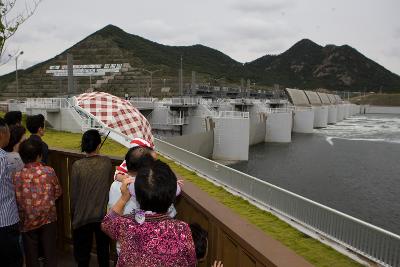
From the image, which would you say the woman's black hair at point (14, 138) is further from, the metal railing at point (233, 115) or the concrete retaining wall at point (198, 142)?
the metal railing at point (233, 115)

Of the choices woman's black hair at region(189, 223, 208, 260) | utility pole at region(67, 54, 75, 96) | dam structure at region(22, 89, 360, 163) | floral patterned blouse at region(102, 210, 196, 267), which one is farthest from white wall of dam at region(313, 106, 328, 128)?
floral patterned blouse at region(102, 210, 196, 267)

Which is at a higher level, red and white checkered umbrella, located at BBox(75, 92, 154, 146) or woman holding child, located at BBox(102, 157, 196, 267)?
red and white checkered umbrella, located at BBox(75, 92, 154, 146)

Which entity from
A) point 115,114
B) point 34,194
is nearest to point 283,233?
point 115,114

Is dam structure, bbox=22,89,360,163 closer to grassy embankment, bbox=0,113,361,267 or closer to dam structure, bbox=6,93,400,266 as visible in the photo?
dam structure, bbox=6,93,400,266

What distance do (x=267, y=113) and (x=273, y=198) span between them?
50.4 meters

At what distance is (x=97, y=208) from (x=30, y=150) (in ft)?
3.50

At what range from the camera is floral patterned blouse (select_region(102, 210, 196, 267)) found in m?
2.48

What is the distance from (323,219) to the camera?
1039 cm

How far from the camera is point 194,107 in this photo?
48156 millimetres

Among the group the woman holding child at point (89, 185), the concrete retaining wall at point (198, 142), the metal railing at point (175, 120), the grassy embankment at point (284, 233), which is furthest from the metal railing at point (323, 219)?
the metal railing at point (175, 120)

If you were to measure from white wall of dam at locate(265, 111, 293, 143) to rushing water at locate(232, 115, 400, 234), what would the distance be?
1972 millimetres

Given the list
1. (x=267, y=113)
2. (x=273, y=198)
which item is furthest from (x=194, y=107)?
(x=273, y=198)

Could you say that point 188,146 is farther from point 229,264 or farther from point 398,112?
point 398,112

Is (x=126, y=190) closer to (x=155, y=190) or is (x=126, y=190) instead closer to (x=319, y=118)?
(x=155, y=190)
